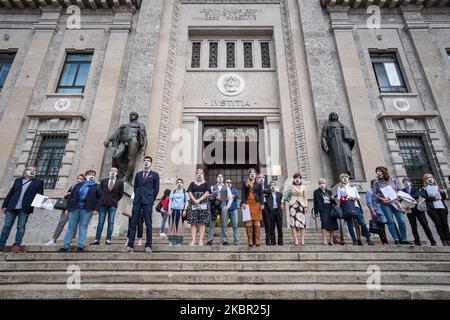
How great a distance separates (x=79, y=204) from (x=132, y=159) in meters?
4.06

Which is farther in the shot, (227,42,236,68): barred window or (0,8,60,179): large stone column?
(227,42,236,68): barred window

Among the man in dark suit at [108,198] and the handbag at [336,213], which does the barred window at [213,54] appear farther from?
the handbag at [336,213]

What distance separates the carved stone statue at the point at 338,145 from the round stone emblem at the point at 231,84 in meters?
Answer: 4.36

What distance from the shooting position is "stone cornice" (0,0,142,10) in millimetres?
14787

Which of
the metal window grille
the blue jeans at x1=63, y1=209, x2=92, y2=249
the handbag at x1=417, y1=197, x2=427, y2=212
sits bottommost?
the blue jeans at x1=63, y1=209, x2=92, y2=249

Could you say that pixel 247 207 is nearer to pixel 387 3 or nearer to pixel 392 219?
pixel 392 219

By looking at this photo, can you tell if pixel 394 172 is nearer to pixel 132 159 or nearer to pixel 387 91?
pixel 387 91

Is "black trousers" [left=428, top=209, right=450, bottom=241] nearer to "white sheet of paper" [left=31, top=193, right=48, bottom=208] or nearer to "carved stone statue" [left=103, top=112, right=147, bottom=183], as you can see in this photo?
"carved stone statue" [left=103, top=112, right=147, bottom=183]

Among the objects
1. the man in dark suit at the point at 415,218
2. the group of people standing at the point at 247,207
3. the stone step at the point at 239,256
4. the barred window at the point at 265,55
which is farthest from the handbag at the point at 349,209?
the barred window at the point at 265,55

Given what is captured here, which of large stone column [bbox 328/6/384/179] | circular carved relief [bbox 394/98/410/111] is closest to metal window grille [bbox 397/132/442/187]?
circular carved relief [bbox 394/98/410/111]

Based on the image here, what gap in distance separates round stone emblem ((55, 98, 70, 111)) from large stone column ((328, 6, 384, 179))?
12.1m

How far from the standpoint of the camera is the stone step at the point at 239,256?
5.83 meters

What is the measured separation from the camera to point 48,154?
11.9 m

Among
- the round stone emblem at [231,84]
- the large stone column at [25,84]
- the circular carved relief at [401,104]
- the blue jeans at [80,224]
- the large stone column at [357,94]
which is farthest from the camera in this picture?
the round stone emblem at [231,84]
